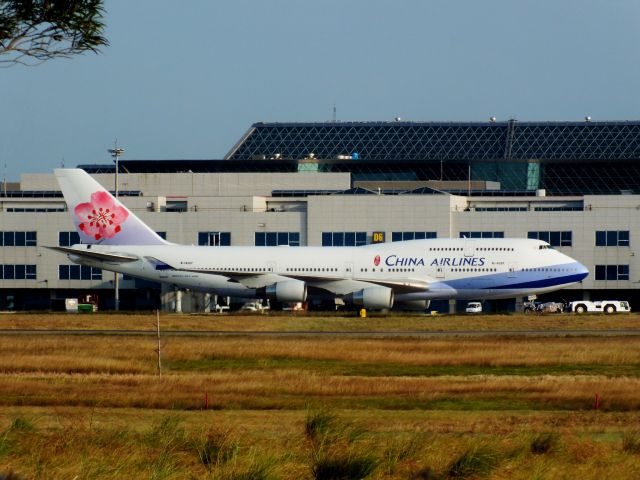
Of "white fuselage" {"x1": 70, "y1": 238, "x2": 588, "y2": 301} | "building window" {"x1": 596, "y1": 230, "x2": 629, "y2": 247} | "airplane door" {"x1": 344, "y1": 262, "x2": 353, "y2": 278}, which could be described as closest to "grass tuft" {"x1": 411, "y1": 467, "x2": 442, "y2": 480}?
"white fuselage" {"x1": 70, "y1": 238, "x2": 588, "y2": 301}

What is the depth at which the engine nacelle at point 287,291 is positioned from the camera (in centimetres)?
8706

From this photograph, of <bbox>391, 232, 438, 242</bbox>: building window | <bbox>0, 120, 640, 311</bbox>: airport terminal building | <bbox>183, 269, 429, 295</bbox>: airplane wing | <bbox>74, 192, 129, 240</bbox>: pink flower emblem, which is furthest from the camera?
<bbox>391, 232, 438, 242</bbox>: building window

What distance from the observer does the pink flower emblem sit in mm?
91875

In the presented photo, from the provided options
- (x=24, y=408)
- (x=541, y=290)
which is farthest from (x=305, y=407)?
(x=541, y=290)

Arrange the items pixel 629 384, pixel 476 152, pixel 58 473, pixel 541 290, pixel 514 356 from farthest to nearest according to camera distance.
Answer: pixel 476 152, pixel 541 290, pixel 514 356, pixel 629 384, pixel 58 473

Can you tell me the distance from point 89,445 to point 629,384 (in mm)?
21937

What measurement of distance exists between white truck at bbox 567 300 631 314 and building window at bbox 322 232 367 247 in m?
20.0

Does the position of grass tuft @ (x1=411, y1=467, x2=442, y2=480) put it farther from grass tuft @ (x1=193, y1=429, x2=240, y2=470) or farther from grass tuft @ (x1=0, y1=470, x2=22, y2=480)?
grass tuft @ (x1=0, y1=470, x2=22, y2=480)

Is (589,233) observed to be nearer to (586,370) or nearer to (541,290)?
(541,290)

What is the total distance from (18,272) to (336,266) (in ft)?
116

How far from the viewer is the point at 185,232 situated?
107125mm

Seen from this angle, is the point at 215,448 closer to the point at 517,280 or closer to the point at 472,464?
the point at 472,464

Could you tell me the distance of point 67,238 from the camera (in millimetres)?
107750

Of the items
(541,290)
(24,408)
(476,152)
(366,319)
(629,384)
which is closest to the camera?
(24,408)
